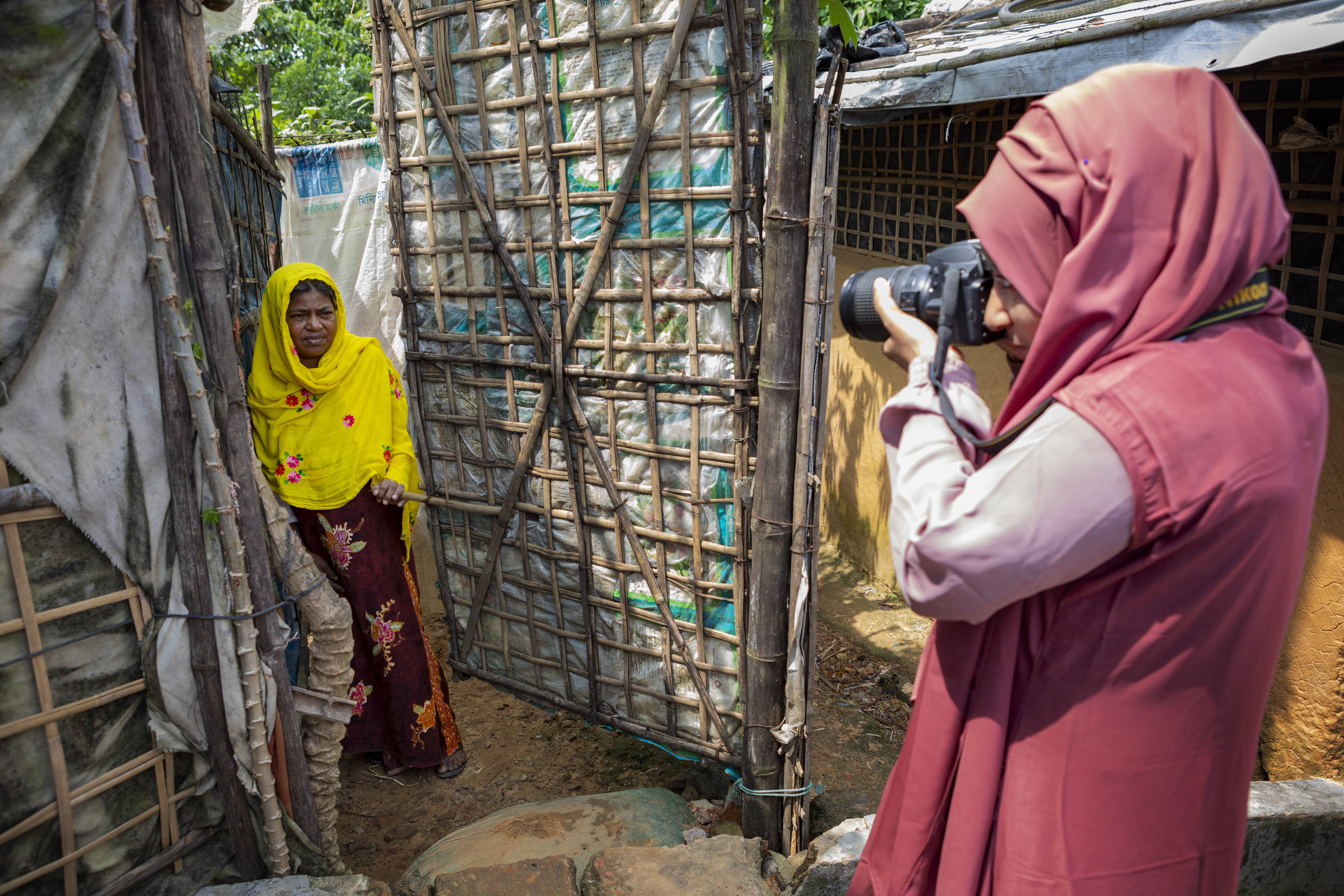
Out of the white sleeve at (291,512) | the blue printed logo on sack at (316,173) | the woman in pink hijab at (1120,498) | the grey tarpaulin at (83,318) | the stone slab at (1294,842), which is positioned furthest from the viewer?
the blue printed logo on sack at (316,173)

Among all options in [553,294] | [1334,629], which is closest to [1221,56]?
[1334,629]

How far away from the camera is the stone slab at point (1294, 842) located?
231 cm

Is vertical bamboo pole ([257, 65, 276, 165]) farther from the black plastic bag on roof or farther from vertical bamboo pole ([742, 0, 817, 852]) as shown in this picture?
vertical bamboo pole ([742, 0, 817, 852])

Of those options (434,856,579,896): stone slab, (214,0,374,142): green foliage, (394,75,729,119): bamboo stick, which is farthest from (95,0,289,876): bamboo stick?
(214,0,374,142): green foliage

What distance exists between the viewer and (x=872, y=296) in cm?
156

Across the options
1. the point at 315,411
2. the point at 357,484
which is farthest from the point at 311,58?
the point at 357,484

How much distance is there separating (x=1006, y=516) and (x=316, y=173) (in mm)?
5287

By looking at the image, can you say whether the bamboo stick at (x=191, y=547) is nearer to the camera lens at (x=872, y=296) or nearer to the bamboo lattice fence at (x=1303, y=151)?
the camera lens at (x=872, y=296)

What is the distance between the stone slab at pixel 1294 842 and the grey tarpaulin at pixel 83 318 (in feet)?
9.20

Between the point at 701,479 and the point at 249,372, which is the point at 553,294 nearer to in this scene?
the point at 701,479

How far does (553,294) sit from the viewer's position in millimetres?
2914

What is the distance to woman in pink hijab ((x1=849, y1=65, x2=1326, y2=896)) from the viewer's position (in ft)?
3.50

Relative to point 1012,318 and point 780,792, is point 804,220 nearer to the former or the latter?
point 1012,318

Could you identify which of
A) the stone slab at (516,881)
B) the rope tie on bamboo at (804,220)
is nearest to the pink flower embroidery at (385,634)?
the stone slab at (516,881)
